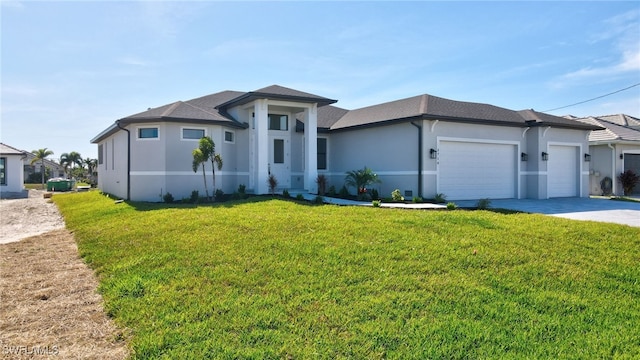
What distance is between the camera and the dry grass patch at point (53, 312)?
3.97m

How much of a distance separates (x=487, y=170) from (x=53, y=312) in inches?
602

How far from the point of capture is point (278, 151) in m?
17.2

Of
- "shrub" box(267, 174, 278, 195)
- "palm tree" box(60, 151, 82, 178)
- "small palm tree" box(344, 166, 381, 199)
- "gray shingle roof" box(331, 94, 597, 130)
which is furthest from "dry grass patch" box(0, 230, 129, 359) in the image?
"palm tree" box(60, 151, 82, 178)

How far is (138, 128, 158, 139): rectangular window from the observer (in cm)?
1538

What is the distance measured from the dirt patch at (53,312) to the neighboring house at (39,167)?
152 feet

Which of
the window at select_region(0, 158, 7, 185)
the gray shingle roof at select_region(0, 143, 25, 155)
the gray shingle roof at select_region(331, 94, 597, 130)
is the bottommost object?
the window at select_region(0, 158, 7, 185)

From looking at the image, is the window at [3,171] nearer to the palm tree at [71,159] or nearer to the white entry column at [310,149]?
the white entry column at [310,149]

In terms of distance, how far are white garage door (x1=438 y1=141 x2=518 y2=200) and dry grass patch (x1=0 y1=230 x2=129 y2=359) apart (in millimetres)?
12245

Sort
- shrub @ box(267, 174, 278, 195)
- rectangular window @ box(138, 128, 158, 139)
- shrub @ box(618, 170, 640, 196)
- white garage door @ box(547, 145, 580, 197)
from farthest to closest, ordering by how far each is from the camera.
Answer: shrub @ box(618, 170, 640, 196) → white garage door @ box(547, 145, 580, 197) → shrub @ box(267, 174, 278, 195) → rectangular window @ box(138, 128, 158, 139)

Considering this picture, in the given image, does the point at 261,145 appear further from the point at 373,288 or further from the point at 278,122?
the point at 373,288

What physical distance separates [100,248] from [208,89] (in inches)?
554

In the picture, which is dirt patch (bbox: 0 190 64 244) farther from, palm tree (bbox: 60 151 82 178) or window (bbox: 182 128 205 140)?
palm tree (bbox: 60 151 82 178)

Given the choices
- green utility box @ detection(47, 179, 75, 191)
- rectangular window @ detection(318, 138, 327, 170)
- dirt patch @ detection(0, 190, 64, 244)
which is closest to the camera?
dirt patch @ detection(0, 190, 64, 244)

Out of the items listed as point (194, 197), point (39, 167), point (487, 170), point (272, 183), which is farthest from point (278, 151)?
point (39, 167)
